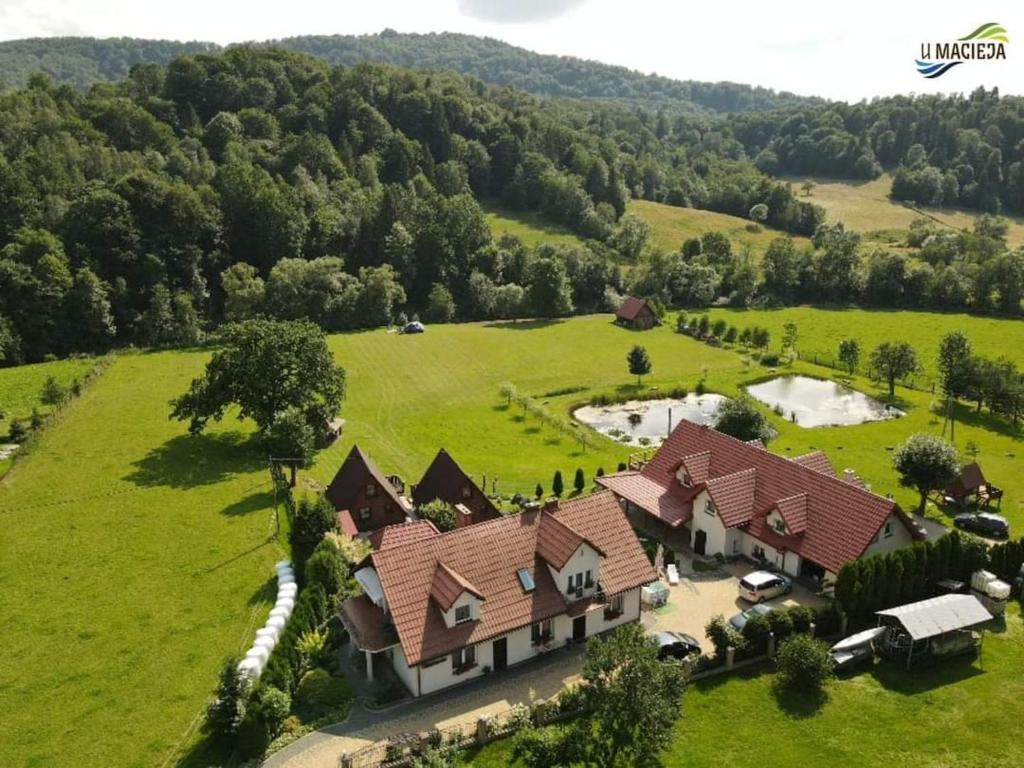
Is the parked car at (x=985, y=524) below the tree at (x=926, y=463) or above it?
below

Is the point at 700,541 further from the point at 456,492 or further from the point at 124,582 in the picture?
the point at 124,582

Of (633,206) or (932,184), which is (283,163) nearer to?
(633,206)

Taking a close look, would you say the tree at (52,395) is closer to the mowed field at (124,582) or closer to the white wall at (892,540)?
the mowed field at (124,582)

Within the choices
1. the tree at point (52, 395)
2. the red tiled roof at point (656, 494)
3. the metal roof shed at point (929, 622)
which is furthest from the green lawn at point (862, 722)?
the tree at point (52, 395)

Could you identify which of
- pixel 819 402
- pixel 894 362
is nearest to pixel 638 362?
pixel 819 402

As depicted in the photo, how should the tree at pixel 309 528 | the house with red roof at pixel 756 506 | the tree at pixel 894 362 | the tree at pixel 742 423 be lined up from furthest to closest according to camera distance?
the tree at pixel 894 362, the tree at pixel 742 423, the tree at pixel 309 528, the house with red roof at pixel 756 506

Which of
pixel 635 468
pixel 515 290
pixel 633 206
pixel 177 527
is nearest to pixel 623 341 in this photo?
pixel 515 290

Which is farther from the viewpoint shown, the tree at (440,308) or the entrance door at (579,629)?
the tree at (440,308)
